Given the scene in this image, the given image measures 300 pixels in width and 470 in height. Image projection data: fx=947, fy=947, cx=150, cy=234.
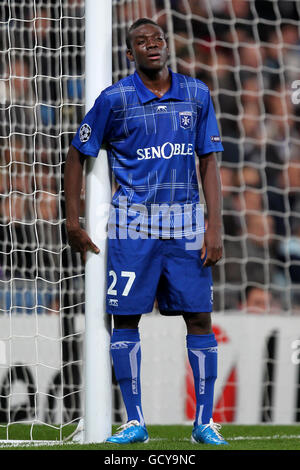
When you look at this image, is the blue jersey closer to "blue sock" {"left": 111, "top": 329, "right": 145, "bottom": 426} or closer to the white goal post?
the white goal post

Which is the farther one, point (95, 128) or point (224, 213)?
point (224, 213)

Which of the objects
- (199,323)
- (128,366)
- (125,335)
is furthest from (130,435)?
(199,323)

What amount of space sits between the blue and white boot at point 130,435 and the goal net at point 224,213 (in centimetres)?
121

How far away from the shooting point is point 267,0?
6.96m

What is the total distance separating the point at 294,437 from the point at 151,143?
1.43m

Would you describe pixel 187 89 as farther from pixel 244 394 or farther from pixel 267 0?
pixel 267 0

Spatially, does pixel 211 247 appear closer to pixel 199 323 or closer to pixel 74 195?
pixel 199 323

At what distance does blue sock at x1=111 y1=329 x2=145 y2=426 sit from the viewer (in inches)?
127

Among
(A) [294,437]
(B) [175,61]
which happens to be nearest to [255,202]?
(B) [175,61]

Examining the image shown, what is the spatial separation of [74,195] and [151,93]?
44 centimetres

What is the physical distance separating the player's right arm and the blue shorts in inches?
7.0

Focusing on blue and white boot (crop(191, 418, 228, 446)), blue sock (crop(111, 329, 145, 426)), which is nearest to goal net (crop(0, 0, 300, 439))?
blue sock (crop(111, 329, 145, 426))

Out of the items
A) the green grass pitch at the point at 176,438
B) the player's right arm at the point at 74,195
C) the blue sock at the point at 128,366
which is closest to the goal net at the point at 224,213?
the green grass pitch at the point at 176,438

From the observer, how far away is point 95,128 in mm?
3262
